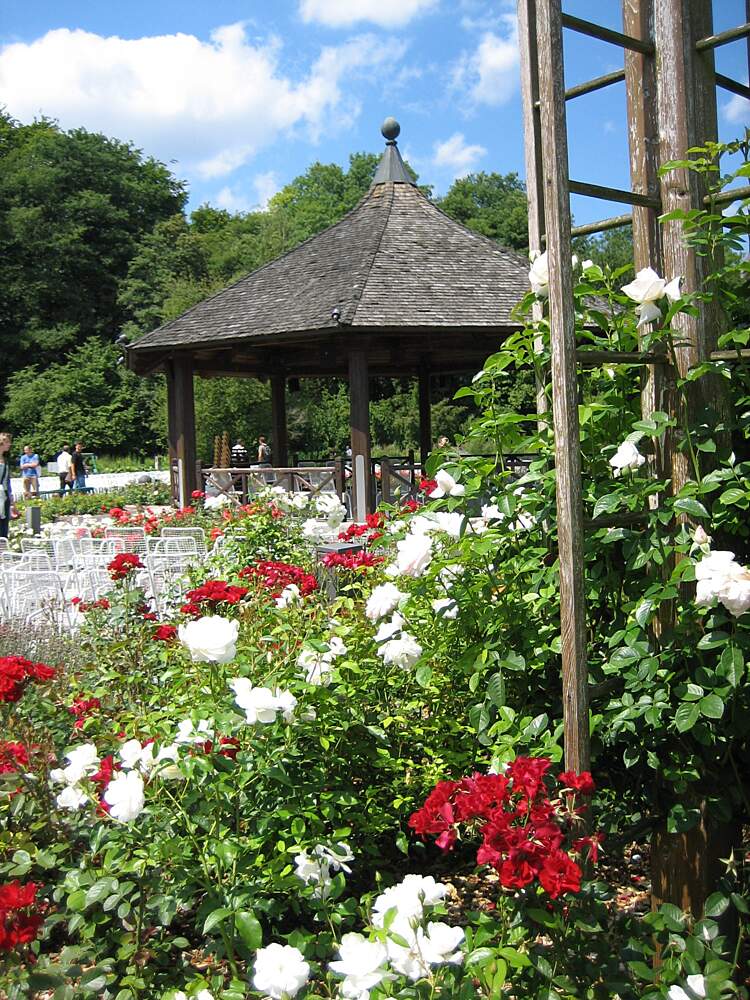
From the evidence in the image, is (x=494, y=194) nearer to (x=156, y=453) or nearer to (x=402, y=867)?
(x=156, y=453)

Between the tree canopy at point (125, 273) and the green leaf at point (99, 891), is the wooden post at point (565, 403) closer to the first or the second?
the green leaf at point (99, 891)

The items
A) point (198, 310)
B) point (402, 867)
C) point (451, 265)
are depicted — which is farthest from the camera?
point (198, 310)

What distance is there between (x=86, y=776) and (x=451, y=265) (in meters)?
13.2

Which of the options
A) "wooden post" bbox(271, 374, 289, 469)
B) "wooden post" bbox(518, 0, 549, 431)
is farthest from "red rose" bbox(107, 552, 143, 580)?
"wooden post" bbox(271, 374, 289, 469)

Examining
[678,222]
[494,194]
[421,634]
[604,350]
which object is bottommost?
[421,634]

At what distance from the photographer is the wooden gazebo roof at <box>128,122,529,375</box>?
13.1m

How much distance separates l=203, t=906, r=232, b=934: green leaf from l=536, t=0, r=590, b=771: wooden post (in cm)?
89

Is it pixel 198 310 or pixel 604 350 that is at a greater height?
pixel 198 310

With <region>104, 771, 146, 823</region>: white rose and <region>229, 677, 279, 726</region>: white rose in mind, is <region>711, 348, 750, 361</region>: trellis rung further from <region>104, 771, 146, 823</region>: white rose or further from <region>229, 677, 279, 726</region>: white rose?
<region>104, 771, 146, 823</region>: white rose

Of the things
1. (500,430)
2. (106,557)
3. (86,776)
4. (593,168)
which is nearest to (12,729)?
(86,776)

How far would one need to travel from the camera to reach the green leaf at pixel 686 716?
89.1 inches

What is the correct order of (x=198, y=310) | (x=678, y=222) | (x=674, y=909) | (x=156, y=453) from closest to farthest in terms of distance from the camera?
(x=674, y=909) < (x=678, y=222) < (x=198, y=310) < (x=156, y=453)

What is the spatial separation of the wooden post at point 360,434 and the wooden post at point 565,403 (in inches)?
421

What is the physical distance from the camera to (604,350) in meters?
2.66
